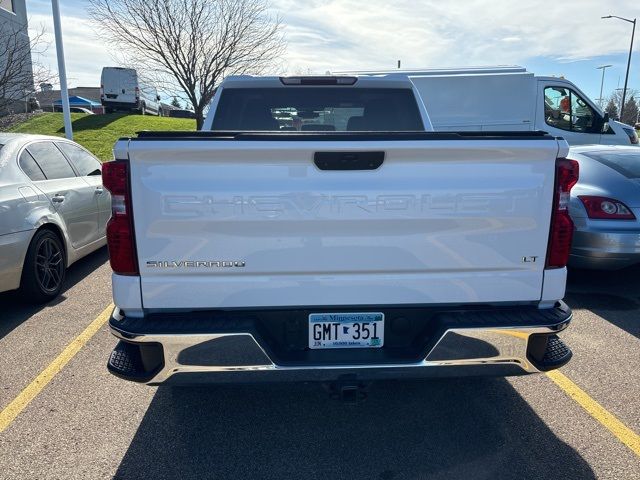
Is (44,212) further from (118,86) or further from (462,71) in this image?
(118,86)

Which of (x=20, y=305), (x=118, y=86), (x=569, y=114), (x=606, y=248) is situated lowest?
(x=20, y=305)

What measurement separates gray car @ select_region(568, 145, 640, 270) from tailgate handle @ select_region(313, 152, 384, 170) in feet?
11.9

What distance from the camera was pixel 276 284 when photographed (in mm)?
2404

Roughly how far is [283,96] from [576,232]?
3.32 meters

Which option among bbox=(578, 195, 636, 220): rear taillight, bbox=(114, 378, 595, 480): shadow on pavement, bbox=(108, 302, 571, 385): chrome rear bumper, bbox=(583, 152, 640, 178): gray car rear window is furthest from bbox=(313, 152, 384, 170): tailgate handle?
bbox=(583, 152, 640, 178): gray car rear window

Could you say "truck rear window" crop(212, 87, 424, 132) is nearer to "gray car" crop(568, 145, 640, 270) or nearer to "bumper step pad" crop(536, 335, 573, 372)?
"bumper step pad" crop(536, 335, 573, 372)

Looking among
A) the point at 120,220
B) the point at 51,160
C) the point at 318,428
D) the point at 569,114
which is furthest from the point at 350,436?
the point at 569,114

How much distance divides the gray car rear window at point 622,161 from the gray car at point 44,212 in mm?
5829

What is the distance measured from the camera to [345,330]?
2492 mm

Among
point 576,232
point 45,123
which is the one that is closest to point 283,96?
point 576,232

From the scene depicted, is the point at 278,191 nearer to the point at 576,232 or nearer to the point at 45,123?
the point at 576,232

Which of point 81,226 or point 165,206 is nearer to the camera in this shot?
point 165,206

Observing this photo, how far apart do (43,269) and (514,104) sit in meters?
8.97

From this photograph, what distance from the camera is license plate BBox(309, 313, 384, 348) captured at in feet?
8.12
